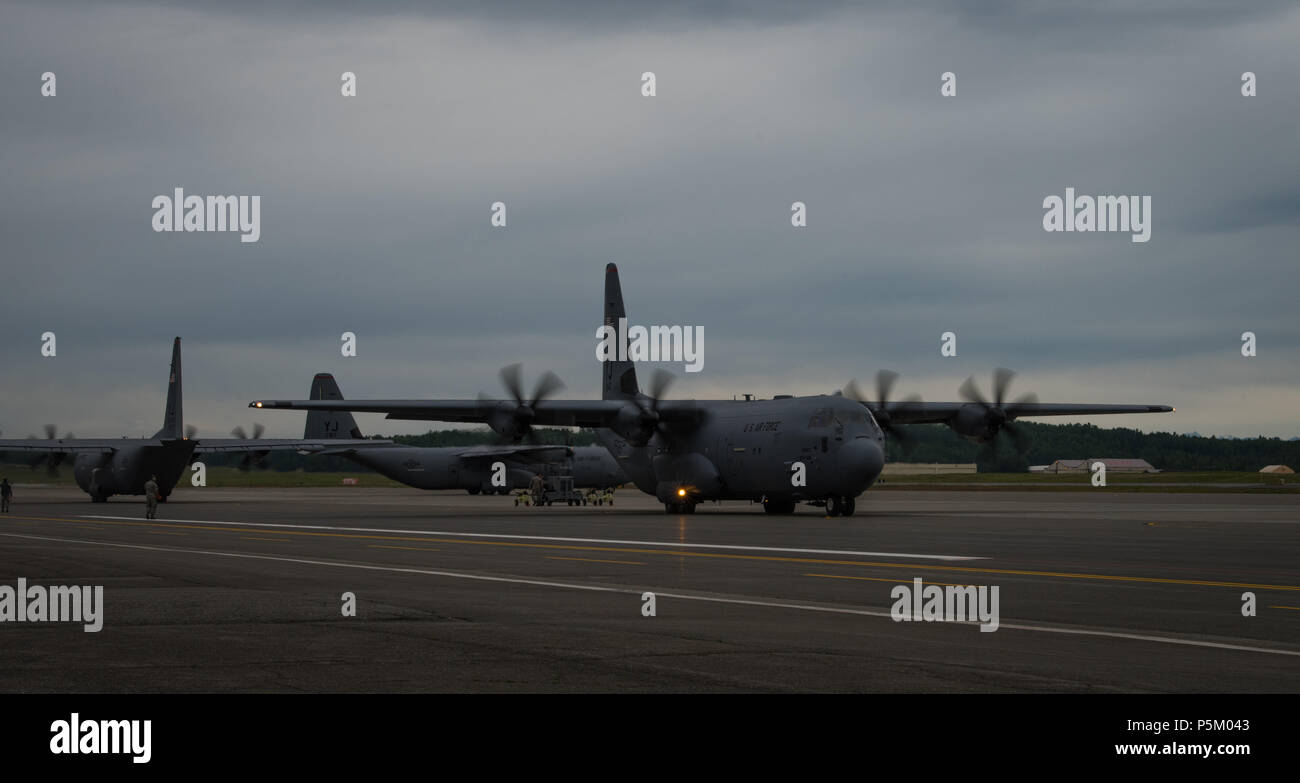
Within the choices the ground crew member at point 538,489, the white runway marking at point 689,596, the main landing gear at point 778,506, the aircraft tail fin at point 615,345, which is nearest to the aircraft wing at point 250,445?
the ground crew member at point 538,489

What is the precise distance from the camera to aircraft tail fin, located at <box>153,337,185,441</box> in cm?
7429

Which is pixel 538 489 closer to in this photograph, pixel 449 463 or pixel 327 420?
pixel 449 463

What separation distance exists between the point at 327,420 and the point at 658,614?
277 feet

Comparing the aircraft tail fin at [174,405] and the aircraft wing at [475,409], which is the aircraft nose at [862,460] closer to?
the aircraft wing at [475,409]

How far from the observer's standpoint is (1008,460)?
18388 centimetres

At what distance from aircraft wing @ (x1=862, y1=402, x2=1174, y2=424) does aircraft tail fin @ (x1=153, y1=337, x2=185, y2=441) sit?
3997 centimetres

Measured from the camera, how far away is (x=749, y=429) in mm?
52094

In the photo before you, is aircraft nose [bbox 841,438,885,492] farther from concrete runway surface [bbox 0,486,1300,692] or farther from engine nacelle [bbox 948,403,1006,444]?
concrete runway surface [bbox 0,486,1300,692]

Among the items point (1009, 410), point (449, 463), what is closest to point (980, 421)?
point (1009, 410)

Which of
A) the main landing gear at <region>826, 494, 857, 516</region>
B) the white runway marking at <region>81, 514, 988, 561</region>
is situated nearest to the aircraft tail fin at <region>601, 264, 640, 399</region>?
the main landing gear at <region>826, 494, 857, 516</region>

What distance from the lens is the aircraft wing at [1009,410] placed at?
56.4 meters
